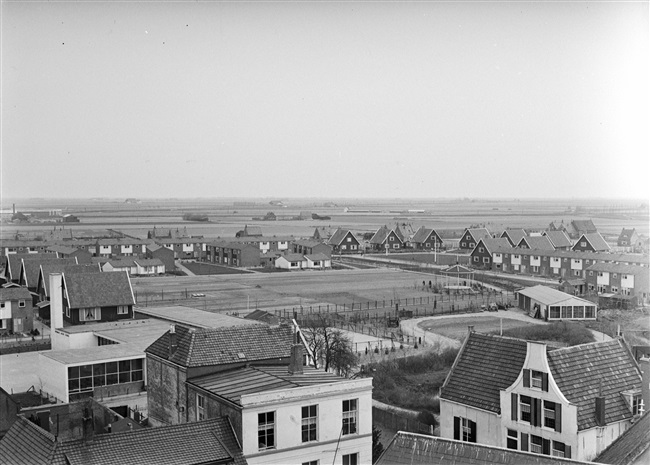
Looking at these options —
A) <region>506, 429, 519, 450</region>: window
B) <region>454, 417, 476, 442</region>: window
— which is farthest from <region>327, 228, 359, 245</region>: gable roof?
<region>506, 429, 519, 450</region>: window

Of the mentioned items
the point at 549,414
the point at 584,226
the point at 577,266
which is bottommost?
the point at 577,266

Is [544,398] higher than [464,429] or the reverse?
higher

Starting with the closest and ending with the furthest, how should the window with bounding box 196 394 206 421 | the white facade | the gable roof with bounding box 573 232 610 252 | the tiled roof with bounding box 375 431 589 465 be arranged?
the tiled roof with bounding box 375 431 589 465
the white facade
the window with bounding box 196 394 206 421
the gable roof with bounding box 573 232 610 252

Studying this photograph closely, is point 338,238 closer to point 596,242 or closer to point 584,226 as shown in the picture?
point 596,242

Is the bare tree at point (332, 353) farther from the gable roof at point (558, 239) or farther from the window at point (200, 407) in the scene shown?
the gable roof at point (558, 239)

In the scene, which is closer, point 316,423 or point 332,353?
point 316,423

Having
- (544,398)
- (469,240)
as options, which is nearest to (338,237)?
(469,240)

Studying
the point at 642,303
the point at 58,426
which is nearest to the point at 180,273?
the point at 642,303

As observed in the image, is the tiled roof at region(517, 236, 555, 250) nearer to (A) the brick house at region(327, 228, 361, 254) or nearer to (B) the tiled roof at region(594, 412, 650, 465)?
(A) the brick house at region(327, 228, 361, 254)
